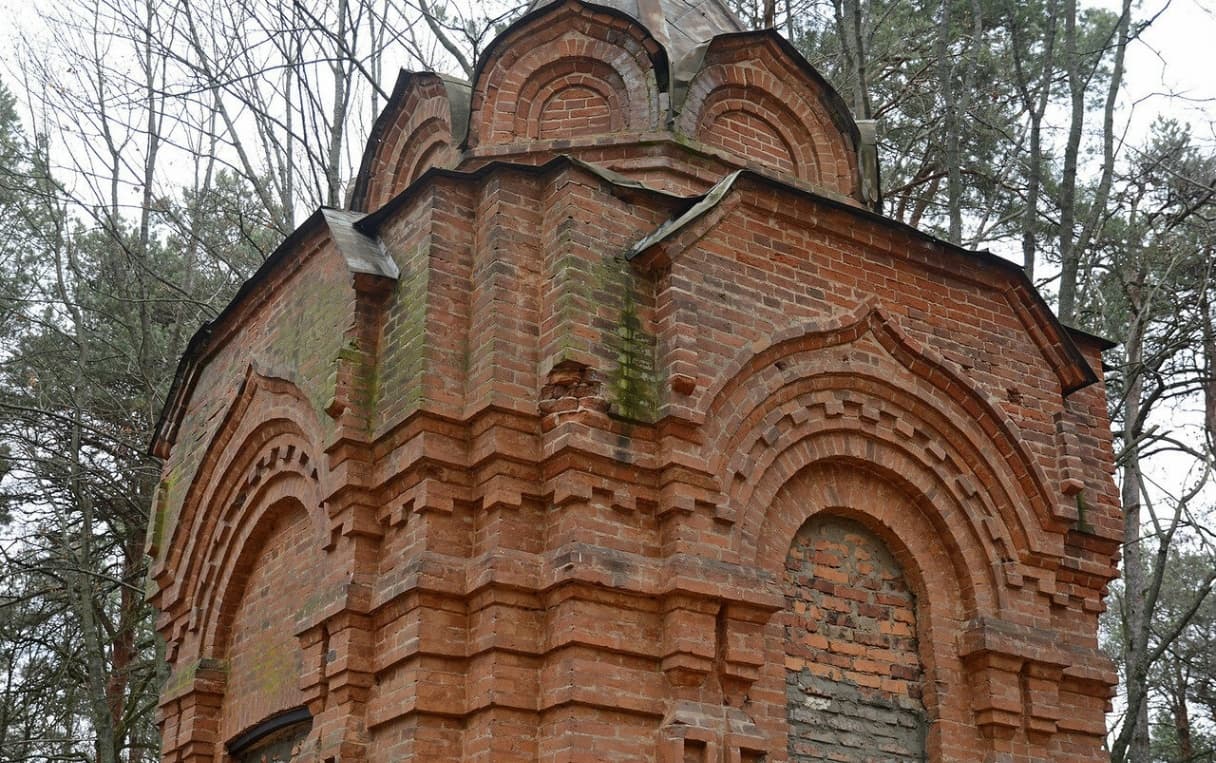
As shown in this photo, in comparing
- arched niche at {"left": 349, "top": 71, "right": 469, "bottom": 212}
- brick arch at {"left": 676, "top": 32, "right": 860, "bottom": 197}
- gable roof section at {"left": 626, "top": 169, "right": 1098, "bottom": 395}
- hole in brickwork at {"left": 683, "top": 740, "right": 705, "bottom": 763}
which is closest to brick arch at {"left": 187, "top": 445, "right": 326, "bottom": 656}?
arched niche at {"left": 349, "top": 71, "right": 469, "bottom": 212}

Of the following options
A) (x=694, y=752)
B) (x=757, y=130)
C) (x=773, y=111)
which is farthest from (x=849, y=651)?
(x=773, y=111)

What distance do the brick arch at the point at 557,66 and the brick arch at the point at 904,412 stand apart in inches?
95.9

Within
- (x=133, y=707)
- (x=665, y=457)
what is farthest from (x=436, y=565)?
(x=133, y=707)

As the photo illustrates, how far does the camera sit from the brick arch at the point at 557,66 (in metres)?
9.31

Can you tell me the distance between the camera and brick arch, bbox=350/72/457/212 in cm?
1003

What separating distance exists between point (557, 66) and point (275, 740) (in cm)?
504

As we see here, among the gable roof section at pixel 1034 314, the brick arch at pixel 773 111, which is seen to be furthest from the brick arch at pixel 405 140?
the gable roof section at pixel 1034 314

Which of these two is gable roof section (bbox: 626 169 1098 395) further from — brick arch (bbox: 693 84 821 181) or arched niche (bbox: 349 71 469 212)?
arched niche (bbox: 349 71 469 212)

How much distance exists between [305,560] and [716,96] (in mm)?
4420

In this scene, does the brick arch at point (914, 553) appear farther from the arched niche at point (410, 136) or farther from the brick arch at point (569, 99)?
the arched niche at point (410, 136)

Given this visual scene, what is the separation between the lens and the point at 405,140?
10.4m

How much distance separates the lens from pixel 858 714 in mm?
7508

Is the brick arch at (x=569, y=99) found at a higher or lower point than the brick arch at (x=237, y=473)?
higher

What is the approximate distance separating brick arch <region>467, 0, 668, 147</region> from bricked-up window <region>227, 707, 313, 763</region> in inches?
162
